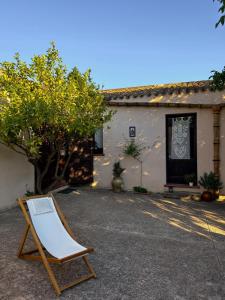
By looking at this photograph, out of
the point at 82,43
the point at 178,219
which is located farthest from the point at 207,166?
the point at 82,43

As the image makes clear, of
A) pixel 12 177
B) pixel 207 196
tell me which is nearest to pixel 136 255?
pixel 12 177

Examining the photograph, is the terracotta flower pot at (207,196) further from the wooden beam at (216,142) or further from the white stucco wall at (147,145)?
the white stucco wall at (147,145)

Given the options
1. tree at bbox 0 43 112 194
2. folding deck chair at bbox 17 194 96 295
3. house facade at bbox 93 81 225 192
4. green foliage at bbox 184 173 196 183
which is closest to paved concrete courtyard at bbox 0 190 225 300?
folding deck chair at bbox 17 194 96 295

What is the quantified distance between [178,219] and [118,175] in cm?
394

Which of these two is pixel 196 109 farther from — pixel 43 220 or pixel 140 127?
pixel 43 220

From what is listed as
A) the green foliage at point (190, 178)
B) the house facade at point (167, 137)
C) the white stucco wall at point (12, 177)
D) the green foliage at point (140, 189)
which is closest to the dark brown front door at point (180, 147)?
the house facade at point (167, 137)

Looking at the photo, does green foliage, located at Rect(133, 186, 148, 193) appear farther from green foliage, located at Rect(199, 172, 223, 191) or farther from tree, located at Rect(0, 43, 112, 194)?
tree, located at Rect(0, 43, 112, 194)

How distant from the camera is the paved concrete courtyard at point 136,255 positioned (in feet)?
10.5

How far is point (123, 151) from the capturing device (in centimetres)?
1024

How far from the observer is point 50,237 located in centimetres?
371

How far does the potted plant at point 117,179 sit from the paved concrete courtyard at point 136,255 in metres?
2.22

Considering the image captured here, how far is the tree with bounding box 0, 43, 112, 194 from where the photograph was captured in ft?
19.1

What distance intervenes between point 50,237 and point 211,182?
6355 mm

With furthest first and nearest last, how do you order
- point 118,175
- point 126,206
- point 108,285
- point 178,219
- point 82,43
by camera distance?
point 82,43, point 118,175, point 126,206, point 178,219, point 108,285
